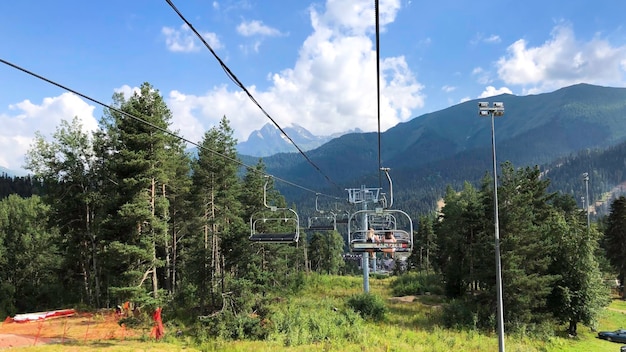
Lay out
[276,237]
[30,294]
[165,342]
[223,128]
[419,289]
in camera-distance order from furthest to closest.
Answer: [419,289] < [30,294] < [223,128] < [165,342] < [276,237]

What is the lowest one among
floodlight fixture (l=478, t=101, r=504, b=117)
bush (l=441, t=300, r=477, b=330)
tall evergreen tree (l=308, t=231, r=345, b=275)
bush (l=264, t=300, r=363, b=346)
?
tall evergreen tree (l=308, t=231, r=345, b=275)

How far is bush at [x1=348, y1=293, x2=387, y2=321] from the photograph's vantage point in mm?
32438

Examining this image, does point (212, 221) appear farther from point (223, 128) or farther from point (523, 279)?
point (523, 279)

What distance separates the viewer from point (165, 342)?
73.5ft

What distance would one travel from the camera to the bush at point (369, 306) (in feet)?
106

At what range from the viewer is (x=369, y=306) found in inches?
1292

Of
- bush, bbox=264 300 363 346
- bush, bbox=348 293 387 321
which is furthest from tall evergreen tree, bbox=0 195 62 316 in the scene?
bush, bbox=348 293 387 321

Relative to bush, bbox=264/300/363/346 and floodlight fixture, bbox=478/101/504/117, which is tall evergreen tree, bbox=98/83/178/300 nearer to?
bush, bbox=264/300/363/346

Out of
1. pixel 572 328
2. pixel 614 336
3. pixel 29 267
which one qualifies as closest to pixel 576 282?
pixel 572 328

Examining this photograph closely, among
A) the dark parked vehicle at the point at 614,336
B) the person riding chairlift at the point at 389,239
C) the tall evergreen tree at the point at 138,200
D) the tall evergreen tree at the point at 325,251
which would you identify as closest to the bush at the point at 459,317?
the dark parked vehicle at the point at 614,336

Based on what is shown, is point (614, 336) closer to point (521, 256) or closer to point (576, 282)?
point (576, 282)

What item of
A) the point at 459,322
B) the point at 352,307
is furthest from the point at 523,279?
the point at 352,307

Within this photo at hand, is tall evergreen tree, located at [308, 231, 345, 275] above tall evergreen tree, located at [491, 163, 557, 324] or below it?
below

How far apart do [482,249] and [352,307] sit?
11643 millimetres
